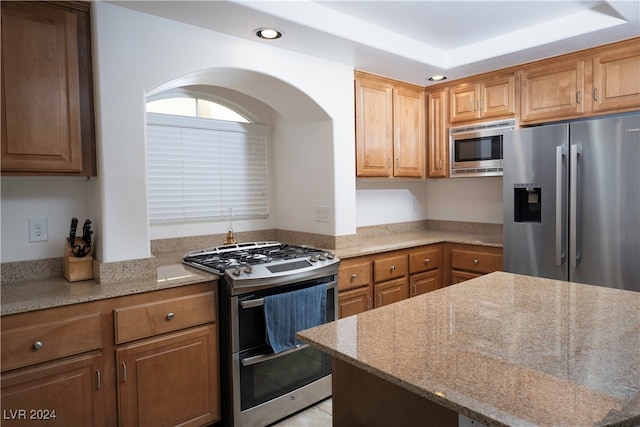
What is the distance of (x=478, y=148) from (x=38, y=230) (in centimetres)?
320

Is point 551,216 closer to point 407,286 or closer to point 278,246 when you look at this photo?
point 407,286

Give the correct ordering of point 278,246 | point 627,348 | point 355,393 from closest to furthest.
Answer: point 627,348 → point 355,393 → point 278,246

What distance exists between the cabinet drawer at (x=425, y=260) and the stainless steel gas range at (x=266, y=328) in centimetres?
90

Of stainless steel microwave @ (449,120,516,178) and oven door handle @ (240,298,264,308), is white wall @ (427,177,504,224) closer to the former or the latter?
stainless steel microwave @ (449,120,516,178)

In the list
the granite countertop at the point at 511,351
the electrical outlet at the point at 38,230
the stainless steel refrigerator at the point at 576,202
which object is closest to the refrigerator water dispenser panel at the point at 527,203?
the stainless steel refrigerator at the point at 576,202

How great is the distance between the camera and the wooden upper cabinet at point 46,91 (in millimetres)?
1865

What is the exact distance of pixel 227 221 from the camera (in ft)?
10.5

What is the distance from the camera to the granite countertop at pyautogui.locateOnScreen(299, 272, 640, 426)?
35.3 inches

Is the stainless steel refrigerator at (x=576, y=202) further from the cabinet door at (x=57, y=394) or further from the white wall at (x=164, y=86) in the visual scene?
the cabinet door at (x=57, y=394)

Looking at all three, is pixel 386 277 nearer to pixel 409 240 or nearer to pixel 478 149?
pixel 409 240

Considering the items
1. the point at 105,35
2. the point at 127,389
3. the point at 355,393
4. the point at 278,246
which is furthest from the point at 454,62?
the point at 127,389

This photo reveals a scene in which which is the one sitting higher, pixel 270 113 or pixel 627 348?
pixel 270 113

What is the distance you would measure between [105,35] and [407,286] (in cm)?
262

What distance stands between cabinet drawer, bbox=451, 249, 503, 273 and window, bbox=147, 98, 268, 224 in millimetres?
1644
